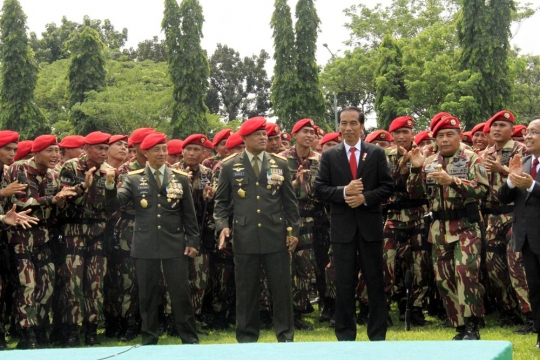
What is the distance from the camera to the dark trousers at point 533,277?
7.34m

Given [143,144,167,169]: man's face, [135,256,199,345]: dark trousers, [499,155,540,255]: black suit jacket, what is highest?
[143,144,167,169]: man's face

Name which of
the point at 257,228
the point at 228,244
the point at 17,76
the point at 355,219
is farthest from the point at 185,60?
the point at 355,219

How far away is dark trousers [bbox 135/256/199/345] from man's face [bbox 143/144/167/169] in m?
1.05

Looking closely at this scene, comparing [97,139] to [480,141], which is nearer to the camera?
[97,139]

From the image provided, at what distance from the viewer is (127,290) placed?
9477 millimetres

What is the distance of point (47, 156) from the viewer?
Answer: 346 inches

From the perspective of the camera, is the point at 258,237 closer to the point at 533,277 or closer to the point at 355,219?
the point at 355,219

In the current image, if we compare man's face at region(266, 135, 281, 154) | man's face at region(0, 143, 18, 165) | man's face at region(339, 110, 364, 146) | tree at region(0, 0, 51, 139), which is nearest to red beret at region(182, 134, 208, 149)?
man's face at region(266, 135, 281, 154)

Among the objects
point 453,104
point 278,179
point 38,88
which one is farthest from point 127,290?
point 38,88

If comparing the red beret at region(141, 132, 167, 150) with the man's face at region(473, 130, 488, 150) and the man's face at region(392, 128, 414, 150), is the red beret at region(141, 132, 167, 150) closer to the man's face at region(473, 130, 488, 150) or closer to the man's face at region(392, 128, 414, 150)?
the man's face at region(392, 128, 414, 150)

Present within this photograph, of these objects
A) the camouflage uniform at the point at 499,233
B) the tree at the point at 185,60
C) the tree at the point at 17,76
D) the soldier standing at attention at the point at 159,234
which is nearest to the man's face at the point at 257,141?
the soldier standing at attention at the point at 159,234

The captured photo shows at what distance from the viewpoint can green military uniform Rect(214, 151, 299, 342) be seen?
7.82 meters

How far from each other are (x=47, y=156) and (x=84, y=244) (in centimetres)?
111

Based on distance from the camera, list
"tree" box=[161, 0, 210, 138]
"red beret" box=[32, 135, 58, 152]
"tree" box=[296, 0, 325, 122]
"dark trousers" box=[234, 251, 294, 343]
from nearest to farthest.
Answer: "dark trousers" box=[234, 251, 294, 343]
"red beret" box=[32, 135, 58, 152]
"tree" box=[161, 0, 210, 138]
"tree" box=[296, 0, 325, 122]
